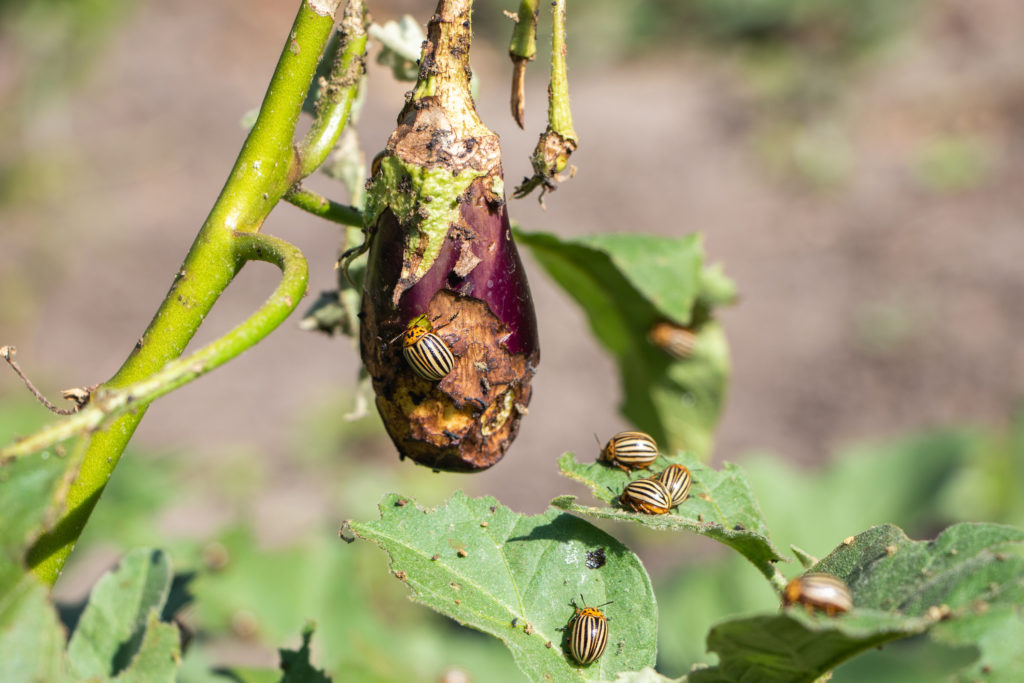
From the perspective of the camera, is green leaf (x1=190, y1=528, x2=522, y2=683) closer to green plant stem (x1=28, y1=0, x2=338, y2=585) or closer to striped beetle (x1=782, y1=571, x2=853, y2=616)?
green plant stem (x1=28, y1=0, x2=338, y2=585)

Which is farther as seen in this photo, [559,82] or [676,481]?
[676,481]

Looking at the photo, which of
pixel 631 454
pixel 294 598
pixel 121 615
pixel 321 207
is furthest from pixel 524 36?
pixel 294 598

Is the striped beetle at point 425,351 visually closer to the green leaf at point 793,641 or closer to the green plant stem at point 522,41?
Result: the green plant stem at point 522,41

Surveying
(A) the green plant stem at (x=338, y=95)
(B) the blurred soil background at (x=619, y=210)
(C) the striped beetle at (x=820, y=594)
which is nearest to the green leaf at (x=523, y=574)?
(C) the striped beetle at (x=820, y=594)

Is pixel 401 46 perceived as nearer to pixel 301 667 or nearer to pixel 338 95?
pixel 338 95

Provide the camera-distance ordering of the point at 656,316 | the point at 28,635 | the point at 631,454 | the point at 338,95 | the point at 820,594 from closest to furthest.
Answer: the point at 28,635
the point at 820,594
the point at 338,95
the point at 631,454
the point at 656,316
